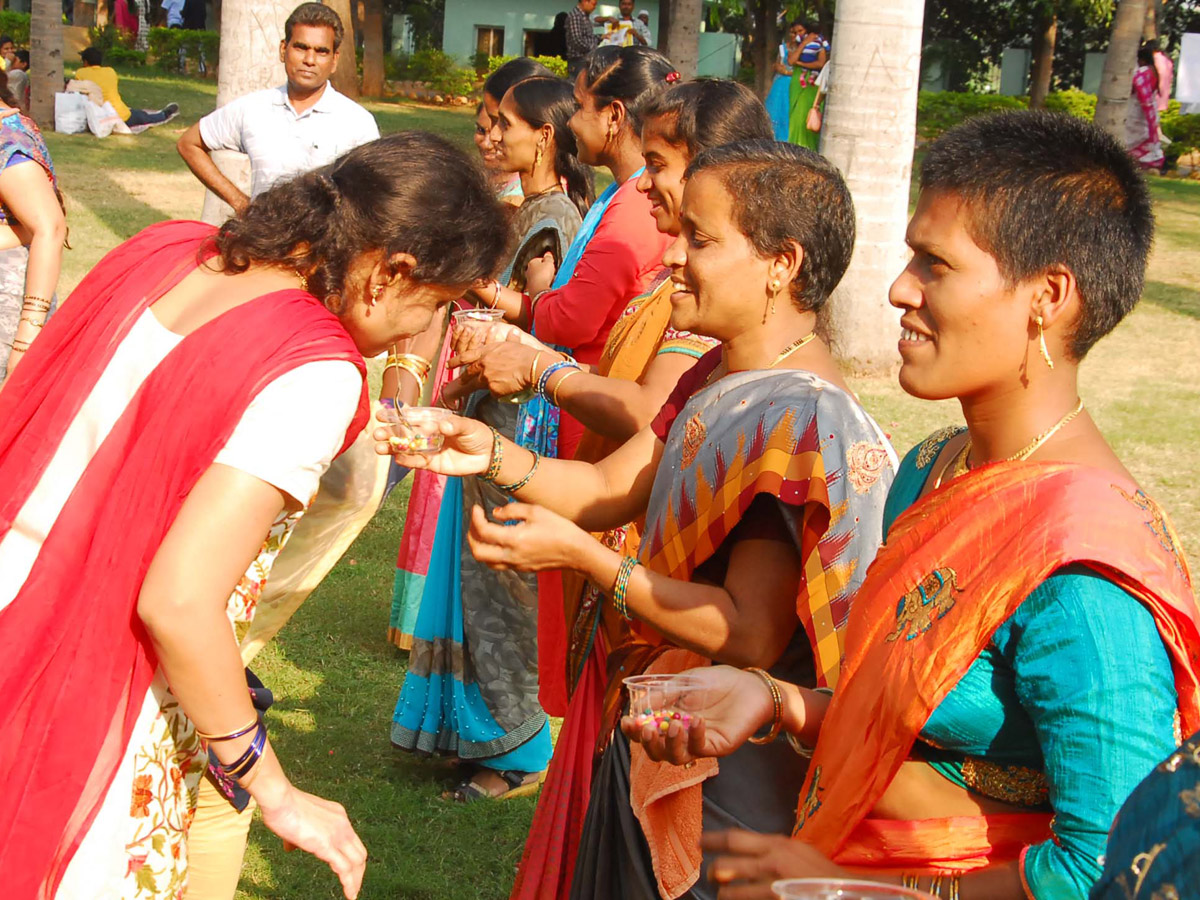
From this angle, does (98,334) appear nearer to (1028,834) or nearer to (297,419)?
(297,419)

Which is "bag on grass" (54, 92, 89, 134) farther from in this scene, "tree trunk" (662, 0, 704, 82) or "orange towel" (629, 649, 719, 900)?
"orange towel" (629, 649, 719, 900)

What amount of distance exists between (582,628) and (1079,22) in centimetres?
3342

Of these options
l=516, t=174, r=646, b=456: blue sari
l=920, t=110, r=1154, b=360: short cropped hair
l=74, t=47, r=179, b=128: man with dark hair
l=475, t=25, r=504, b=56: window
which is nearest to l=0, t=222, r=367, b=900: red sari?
l=920, t=110, r=1154, b=360: short cropped hair

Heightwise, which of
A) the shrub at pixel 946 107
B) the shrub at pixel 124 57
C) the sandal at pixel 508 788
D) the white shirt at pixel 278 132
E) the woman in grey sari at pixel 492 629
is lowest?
the sandal at pixel 508 788

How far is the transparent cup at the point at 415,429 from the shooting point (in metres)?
2.68

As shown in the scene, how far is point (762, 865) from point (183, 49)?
31.1 metres

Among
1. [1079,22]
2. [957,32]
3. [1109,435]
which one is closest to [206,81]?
[957,32]

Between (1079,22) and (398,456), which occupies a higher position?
(1079,22)

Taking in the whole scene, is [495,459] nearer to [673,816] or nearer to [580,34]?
[673,816]

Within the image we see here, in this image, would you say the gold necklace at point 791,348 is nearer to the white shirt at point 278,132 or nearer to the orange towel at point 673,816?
the orange towel at point 673,816

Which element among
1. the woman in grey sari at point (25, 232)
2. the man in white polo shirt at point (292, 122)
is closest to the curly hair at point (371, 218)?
the woman in grey sari at point (25, 232)

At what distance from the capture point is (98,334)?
87.2 inches

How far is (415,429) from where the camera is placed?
2.72 meters

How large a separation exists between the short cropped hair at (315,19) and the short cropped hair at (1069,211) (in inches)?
241
